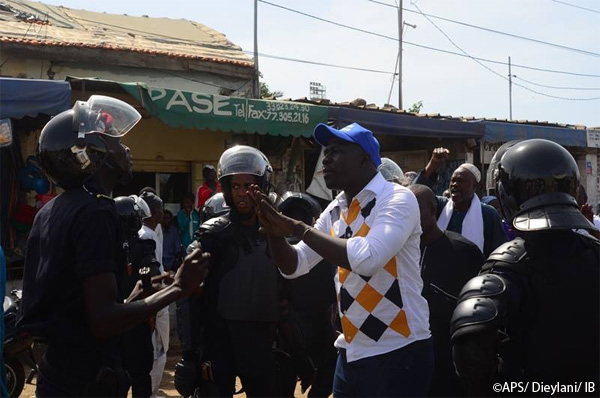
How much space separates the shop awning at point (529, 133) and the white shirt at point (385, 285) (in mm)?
11248

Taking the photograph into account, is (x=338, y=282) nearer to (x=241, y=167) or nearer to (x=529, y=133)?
(x=241, y=167)

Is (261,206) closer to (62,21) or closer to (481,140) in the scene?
(481,140)

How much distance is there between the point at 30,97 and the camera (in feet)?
26.8

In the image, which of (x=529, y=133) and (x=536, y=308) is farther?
(x=529, y=133)

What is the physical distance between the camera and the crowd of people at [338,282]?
8.21 ft

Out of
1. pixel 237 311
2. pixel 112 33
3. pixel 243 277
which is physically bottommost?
pixel 237 311

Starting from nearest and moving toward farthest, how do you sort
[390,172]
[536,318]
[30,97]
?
[536,318] < [390,172] < [30,97]

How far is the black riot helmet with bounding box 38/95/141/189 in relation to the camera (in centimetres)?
288

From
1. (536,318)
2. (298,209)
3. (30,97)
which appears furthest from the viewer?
(30,97)

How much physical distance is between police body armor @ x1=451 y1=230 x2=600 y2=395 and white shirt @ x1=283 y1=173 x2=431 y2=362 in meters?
0.66

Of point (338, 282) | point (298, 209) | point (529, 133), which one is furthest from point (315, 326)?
point (529, 133)

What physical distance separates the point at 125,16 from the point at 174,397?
12.4 meters

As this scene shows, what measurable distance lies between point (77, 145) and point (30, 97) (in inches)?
228

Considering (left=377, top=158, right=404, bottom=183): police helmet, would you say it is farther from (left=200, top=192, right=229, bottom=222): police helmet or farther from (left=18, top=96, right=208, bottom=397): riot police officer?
(left=18, top=96, right=208, bottom=397): riot police officer
